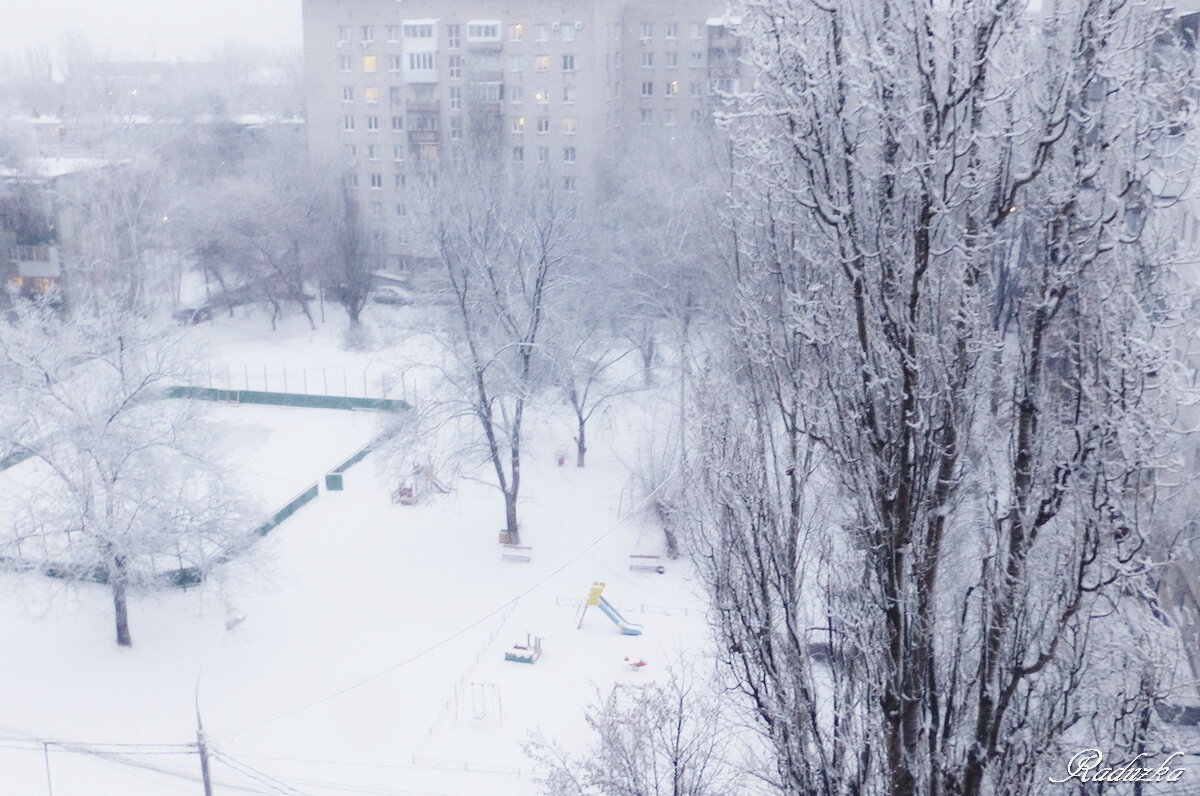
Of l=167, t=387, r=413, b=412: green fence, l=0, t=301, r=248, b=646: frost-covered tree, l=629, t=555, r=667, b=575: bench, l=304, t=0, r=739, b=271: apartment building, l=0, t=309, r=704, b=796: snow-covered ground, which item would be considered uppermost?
l=304, t=0, r=739, b=271: apartment building

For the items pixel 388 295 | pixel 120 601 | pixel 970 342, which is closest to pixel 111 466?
Answer: pixel 120 601

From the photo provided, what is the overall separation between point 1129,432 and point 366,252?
92.3 ft

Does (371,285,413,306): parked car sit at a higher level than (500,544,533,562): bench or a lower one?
higher

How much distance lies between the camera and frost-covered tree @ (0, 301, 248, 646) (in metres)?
14.1

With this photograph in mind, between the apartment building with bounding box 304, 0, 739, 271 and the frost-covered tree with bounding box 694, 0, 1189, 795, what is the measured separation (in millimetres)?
26065

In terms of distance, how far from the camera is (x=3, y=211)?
95.3 feet

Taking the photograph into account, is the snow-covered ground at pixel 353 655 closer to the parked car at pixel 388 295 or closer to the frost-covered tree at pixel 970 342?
the frost-covered tree at pixel 970 342

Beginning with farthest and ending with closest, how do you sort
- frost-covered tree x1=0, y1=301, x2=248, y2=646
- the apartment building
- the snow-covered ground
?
the apartment building < frost-covered tree x1=0, y1=301, x2=248, y2=646 < the snow-covered ground

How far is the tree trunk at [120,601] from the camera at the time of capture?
549 inches

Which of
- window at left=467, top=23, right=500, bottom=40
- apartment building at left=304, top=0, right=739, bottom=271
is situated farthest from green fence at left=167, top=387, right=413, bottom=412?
window at left=467, top=23, right=500, bottom=40

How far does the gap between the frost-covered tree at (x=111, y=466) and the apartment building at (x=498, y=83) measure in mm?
16787
